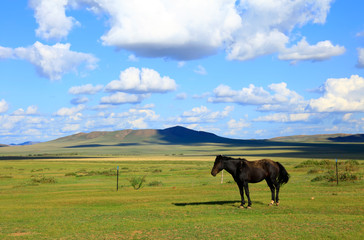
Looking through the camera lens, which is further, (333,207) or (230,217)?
(333,207)

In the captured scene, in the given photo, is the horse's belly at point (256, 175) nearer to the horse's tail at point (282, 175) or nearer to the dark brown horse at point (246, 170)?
the dark brown horse at point (246, 170)

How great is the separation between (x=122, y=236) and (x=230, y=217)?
5296 mm

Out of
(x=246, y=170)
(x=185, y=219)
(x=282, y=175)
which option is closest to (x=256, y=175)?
(x=246, y=170)

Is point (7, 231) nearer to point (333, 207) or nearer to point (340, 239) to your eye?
point (340, 239)

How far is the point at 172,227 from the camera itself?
15.1 meters

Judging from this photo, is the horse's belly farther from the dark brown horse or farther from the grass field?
the grass field

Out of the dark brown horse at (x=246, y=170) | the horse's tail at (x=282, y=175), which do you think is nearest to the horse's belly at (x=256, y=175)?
the dark brown horse at (x=246, y=170)

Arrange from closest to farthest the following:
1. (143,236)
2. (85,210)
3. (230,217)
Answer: (143,236) → (230,217) → (85,210)

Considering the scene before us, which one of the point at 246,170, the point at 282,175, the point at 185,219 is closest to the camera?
the point at 185,219

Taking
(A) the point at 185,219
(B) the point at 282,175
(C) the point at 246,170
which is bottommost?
(A) the point at 185,219

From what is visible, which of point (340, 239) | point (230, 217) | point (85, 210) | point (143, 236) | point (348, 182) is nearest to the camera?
point (340, 239)

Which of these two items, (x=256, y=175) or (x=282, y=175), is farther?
(x=282, y=175)

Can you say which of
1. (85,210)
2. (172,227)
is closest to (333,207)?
(172,227)

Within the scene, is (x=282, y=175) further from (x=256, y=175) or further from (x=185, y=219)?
(x=185, y=219)
